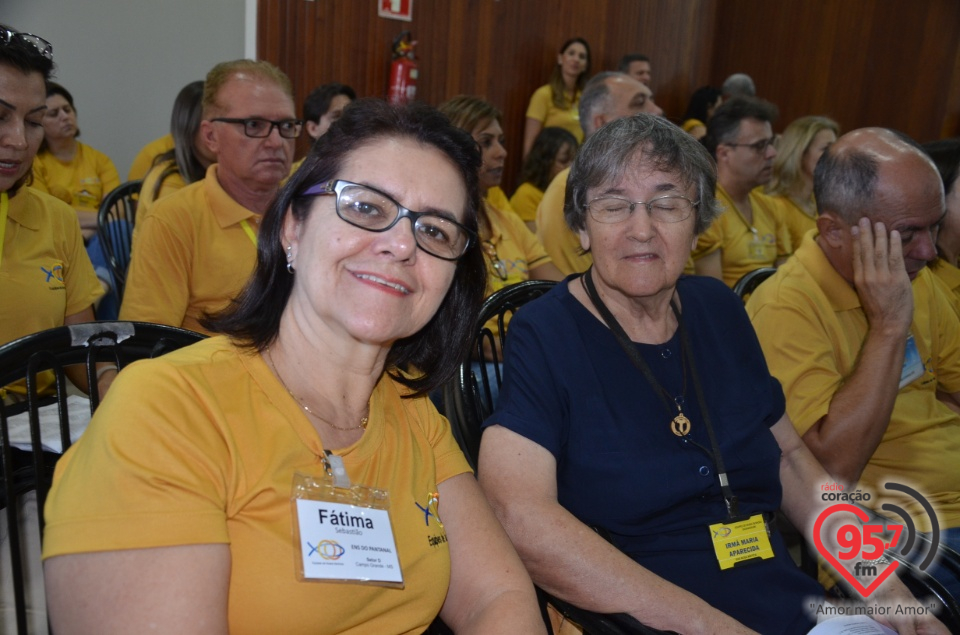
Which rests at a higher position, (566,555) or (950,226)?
(950,226)

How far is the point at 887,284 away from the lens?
2066 mm

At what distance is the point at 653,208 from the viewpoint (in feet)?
6.02

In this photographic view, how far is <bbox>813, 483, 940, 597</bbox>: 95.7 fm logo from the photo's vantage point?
5.65 feet

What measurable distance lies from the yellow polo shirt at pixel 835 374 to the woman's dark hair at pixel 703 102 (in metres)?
6.70

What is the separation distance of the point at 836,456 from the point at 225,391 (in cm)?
153

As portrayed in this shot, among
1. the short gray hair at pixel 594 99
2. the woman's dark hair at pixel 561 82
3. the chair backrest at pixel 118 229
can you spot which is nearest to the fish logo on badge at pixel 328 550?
the chair backrest at pixel 118 229

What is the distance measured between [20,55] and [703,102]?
7.67 m

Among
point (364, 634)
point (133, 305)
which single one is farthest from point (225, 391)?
point (133, 305)

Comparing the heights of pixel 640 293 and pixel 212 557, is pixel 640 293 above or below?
above

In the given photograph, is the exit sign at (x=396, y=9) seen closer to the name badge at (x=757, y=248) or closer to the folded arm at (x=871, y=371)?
the name badge at (x=757, y=248)

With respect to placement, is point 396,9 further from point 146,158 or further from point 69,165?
point 69,165

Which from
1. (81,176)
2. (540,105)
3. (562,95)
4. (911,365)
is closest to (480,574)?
(911,365)

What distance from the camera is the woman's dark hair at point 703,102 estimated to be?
8531mm

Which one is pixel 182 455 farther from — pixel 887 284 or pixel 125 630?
pixel 887 284
